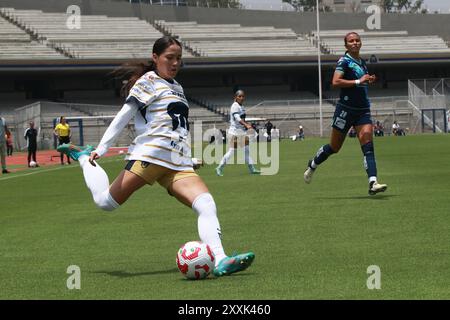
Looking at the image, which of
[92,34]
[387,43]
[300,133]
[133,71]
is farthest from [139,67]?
[387,43]

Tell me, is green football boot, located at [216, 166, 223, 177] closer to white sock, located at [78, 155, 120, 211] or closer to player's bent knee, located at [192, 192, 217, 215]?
white sock, located at [78, 155, 120, 211]

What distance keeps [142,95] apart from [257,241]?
8.61ft

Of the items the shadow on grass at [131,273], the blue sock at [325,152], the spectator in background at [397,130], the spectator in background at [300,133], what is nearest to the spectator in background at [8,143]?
the spectator in background at [300,133]

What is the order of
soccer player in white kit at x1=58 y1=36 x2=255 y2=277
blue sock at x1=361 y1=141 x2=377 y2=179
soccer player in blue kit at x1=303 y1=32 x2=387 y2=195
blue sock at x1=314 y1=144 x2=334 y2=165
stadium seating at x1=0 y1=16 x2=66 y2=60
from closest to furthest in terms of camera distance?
soccer player in white kit at x1=58 y1=36 x2=255 y2=277 → blue sock at x1=361 y1=141 x2=377 y2=179 → soccer player in blue kit at x1=303 y1=32 x2=387 y2=195 → blue sock at x1=314 y1=144 x2=334 y2=165 → stadium seating at x1=0 y1=16 x2=66 y2=60

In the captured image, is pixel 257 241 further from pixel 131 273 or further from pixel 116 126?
pixel 116 126

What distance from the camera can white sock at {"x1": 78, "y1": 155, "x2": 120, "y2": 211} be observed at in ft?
28.8

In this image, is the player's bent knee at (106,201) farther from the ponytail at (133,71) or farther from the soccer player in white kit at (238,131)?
the soccer player in white kit at (238,131)

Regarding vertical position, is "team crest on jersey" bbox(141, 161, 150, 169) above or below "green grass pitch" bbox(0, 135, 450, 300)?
above

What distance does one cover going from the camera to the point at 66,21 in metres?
74.1

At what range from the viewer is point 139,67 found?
8891 mm

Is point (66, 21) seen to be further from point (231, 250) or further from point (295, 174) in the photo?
point (231, 250)

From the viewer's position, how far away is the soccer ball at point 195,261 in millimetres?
7984

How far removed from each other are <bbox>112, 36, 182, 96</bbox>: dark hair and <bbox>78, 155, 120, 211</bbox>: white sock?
828 millimetres

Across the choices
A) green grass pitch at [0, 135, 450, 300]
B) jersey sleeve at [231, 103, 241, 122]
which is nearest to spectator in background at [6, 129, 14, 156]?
jersey sleeve at [231, 103, 241, 122]
